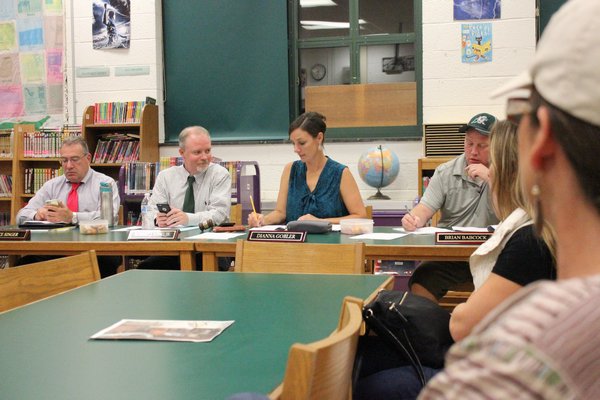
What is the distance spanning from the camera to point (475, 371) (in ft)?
1.89

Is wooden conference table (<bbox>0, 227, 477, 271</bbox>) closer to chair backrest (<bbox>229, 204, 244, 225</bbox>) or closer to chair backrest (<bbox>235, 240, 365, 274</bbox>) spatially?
chair backrest (<bbox>235, 240, 365, 274</bbox>)

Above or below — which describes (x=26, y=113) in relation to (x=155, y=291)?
above

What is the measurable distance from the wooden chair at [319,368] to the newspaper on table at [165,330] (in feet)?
1.41

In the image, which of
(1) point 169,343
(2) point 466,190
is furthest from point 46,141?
(1) point 169,343

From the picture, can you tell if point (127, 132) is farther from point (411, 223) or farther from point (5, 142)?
point (411, 223)

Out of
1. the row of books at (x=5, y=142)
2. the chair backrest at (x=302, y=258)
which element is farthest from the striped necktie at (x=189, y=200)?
the row of books at (x=5, y=142)

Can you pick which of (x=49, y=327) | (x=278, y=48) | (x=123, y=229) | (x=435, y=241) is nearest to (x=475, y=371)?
(x=49, y=327)

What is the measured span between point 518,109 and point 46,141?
631cm

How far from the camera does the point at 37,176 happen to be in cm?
659

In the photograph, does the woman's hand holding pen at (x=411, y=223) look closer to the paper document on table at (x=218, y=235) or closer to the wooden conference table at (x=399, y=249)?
the wooden conference table at (x=399, y=249)

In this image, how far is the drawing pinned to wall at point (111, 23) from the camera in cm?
658

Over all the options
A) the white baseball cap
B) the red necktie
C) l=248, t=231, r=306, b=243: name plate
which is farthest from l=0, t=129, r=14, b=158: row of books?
the white baseball cap

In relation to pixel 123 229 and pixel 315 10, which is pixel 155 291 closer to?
pixel 123 229

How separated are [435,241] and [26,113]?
5.11m
